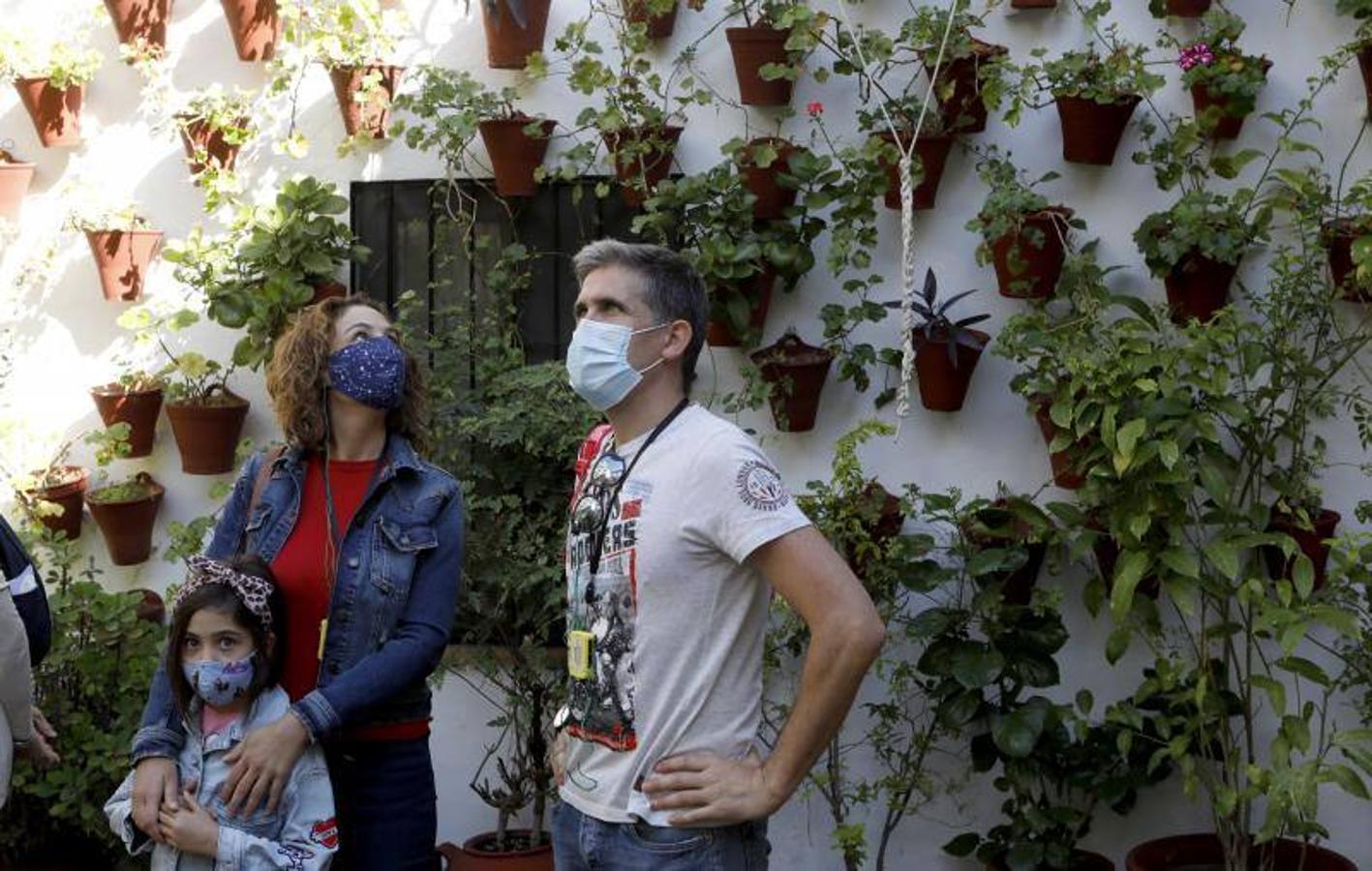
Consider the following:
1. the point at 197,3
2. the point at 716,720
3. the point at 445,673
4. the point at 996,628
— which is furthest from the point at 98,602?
the point at 716,720

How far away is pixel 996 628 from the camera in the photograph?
480 centimetres

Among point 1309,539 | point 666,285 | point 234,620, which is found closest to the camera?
point 666,285

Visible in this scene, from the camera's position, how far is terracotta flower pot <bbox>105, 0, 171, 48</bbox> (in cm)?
554

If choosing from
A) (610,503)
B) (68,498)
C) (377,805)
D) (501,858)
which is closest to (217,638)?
(377,805)

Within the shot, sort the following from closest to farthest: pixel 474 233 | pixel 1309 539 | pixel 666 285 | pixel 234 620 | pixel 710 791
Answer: pixel 710 791 < pixel 666 285 < pixel 234 620 < pixel 1309 539 < pixel 474 233

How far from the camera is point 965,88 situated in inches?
197

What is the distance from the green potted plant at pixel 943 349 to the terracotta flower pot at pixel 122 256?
251 centimetres

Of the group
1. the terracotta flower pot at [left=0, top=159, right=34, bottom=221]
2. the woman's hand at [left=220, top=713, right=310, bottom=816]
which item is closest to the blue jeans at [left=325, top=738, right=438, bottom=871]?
the woman's hand at [left=220, top=713, right=310, bottom=816]

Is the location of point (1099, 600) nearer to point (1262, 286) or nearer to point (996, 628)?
point (996, 628)

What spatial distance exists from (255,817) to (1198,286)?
2.96 m

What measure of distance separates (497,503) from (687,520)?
2.37 m

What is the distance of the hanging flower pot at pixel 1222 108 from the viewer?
4793 mm

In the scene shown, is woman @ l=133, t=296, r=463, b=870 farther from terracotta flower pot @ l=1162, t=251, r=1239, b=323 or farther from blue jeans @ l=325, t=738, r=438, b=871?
terracotta flower pot @ l=1162, t=251, r=1239, b=323

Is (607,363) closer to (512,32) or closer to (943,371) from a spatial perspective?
(943,371)
